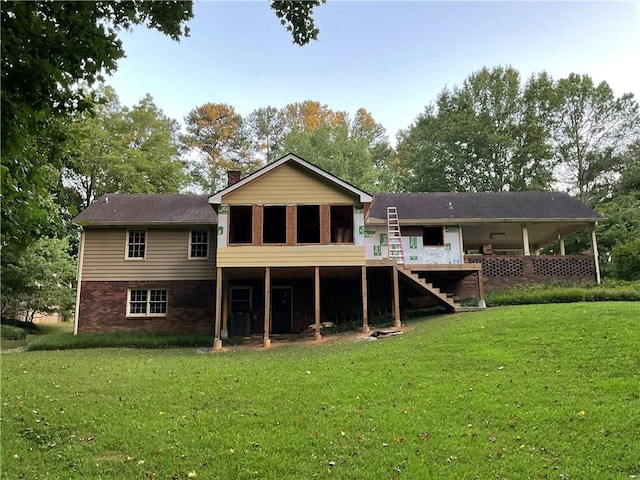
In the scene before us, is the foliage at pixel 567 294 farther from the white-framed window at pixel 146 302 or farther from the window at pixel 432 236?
the white-framed window at pixel 146 302

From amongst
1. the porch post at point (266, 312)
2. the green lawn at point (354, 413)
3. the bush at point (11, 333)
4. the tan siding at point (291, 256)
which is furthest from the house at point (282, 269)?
the green lawn at point (354, 413)

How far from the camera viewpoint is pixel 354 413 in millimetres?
7836

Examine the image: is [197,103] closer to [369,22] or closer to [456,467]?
[369,22]

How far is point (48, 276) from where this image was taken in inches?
960

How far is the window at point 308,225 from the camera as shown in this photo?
20531 millimetres

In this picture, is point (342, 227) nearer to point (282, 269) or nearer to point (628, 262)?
point (282, 269)

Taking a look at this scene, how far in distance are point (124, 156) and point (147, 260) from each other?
54.2 ft

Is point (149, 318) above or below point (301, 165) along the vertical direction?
below

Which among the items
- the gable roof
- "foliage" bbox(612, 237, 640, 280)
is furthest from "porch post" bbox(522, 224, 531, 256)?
the gable roof

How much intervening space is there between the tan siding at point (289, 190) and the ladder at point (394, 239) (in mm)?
2543

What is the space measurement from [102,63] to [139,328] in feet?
49.7

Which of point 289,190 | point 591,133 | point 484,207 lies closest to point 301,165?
point 289,190

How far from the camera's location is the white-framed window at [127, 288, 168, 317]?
20.0m

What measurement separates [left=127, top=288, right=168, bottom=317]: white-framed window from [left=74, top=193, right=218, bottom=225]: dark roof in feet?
9.16
